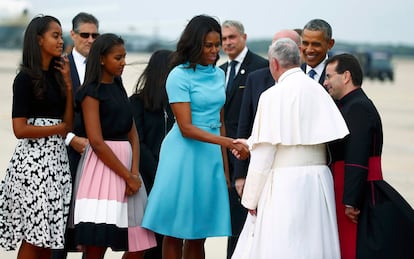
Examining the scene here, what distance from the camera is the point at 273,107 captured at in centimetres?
630

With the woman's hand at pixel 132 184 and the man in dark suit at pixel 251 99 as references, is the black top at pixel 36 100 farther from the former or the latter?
the man in dark suit at pixel 251 99

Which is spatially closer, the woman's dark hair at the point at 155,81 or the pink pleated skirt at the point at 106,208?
the pink pleated skirt at the point at 106,208

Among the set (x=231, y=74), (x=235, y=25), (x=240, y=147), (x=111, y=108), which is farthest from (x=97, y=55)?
(x=235, y=25)

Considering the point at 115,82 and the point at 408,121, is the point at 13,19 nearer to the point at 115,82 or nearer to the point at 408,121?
the point at 408,121

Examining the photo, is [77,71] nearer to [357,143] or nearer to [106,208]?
[106,208]

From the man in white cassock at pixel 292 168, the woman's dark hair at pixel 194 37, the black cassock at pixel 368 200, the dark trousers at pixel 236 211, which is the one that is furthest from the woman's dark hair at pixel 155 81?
the black cassock at pixel 368 200

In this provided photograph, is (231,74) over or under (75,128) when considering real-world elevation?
over

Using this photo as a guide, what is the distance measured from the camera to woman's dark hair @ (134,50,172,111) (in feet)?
25.2

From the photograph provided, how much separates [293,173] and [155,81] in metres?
1.72

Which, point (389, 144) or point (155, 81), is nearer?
point (155, 81)

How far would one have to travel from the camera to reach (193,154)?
718cm

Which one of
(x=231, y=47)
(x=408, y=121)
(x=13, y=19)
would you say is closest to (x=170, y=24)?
(x=13, y=19)

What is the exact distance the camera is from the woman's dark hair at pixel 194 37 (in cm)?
711

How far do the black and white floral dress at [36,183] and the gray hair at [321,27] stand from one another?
2.05 meters
